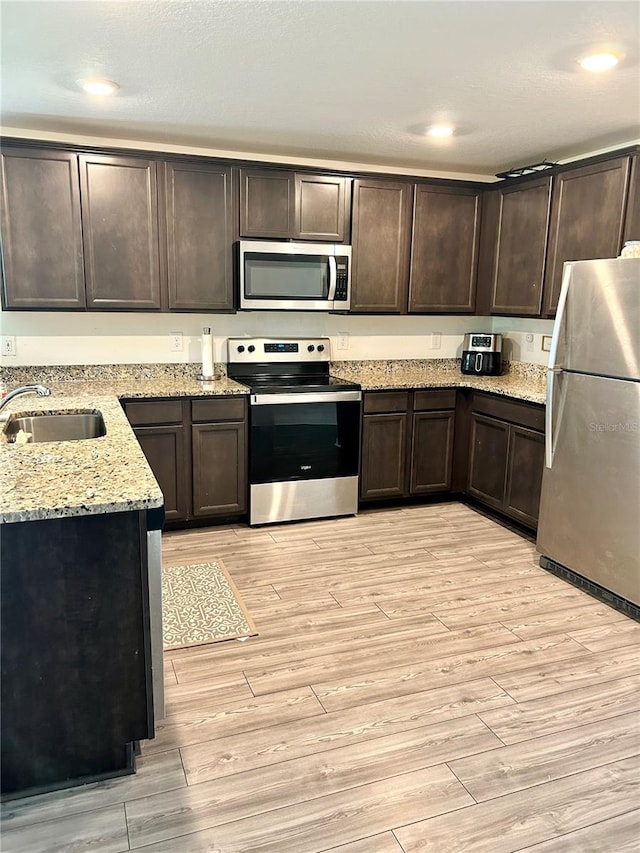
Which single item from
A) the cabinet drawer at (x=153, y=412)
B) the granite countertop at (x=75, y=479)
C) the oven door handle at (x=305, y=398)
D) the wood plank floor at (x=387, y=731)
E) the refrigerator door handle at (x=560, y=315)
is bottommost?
the wood plank floor at (x=387, y=731)

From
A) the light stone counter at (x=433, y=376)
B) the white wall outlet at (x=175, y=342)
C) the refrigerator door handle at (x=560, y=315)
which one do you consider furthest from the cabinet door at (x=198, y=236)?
the refrigerator door handle at (x=560, y=315)

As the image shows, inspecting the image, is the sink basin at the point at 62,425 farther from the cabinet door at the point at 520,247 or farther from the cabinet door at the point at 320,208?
the cabinet door at the point at 520,247

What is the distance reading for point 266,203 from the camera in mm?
3951

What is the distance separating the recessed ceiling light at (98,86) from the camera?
277cm

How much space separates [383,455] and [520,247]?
5.51 feet

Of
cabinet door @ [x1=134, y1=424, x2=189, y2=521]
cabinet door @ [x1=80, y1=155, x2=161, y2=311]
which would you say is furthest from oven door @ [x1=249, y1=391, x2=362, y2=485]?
cabinet door @ [x1=80, y1=155, x2=161, y2=311]

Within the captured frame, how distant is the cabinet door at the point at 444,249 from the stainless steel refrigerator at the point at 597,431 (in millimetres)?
1397

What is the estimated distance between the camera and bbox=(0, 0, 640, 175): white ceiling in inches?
83.0

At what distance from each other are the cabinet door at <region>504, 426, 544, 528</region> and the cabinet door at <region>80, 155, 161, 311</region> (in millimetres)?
2445

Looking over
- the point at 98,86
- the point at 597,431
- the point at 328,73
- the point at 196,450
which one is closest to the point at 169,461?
the point at 196,450

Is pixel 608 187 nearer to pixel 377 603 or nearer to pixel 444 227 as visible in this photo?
pixel 444 227

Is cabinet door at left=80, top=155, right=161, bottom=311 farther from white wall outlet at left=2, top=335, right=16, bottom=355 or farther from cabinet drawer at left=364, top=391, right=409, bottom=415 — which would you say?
cabinet drawer at left=364, top=391, right=409, bottom=415

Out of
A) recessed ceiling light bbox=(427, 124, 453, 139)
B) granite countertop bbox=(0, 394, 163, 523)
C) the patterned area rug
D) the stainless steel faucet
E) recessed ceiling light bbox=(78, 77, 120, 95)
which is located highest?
recessed ceiling light bbox=(427, 124, 453, 139)

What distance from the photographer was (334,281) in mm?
4102
